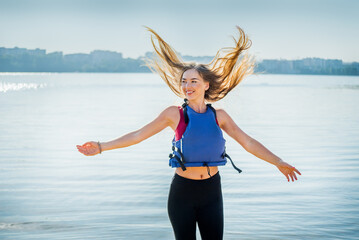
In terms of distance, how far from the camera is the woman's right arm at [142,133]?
4465 millimetres

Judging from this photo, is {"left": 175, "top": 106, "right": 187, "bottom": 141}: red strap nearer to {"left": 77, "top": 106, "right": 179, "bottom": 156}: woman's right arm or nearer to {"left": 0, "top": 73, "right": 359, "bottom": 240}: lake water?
{"left": 77, "top": 106, "right": 179, "bottom": 156}: woman's right arm

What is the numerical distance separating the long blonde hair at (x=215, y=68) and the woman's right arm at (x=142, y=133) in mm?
512

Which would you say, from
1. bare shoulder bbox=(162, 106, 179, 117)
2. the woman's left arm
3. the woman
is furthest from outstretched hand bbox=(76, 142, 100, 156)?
the woman's left arm

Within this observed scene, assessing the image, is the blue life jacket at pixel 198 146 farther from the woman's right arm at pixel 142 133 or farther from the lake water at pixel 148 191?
the lake water at pixel 148 191

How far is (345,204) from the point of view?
26.2 ft

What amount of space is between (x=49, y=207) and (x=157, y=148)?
20.4ft

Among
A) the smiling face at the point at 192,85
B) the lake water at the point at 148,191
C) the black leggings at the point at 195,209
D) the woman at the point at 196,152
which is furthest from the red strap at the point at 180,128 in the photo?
the lake water at the point at 148,191

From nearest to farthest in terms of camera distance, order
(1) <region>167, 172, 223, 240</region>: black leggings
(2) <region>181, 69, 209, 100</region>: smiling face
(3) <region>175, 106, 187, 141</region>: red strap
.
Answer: (1) <region>167, 172, 223, 240</region>: black leggings → (3) <region>175, 106, 187, 141</region>: red strap → (2) <region>181, 69, 209, 100</region>: smiling face

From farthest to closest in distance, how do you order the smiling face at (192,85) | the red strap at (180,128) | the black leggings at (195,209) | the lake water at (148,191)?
the lake water at (148,191) → the smiling face at (192,85) → the red strap at (180,128) → the black leggings at (195,209)

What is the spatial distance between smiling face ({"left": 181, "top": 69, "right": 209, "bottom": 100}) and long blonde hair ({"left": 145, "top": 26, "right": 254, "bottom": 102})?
111 millimetres

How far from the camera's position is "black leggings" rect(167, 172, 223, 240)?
428 centimetres

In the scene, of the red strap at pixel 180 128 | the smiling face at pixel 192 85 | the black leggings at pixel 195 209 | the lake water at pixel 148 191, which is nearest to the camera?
the black leggings at pixel 195 209

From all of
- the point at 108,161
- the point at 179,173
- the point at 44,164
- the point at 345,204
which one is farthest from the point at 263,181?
the point at 179,173

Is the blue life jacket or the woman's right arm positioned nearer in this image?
the blue life jacket
